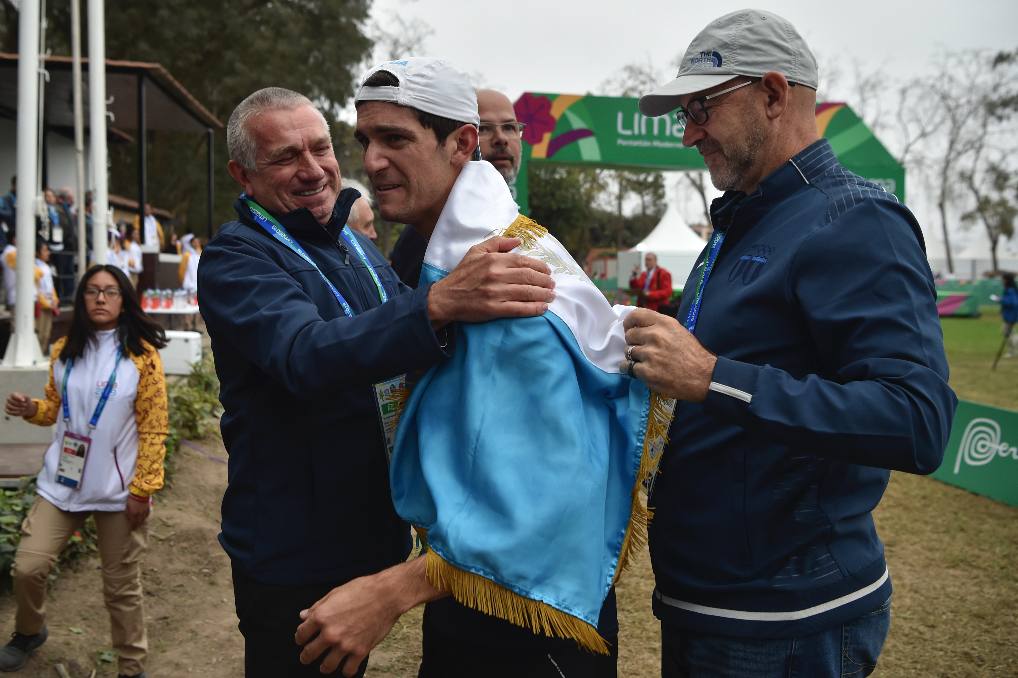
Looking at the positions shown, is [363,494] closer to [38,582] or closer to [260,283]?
[260,283]

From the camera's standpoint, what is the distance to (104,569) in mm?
4277

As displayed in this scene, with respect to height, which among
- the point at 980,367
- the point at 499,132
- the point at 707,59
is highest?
the point at 499,132

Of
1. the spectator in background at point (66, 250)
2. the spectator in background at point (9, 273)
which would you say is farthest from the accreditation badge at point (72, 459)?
the spectator in background at point (66, 250)

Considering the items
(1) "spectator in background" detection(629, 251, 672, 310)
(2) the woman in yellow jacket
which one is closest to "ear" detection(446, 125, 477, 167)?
(2) the woman in yellow jacket

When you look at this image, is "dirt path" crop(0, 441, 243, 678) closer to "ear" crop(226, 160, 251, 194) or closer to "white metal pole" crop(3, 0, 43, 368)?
"white metal pole" crop(3, 0, 43, 368)

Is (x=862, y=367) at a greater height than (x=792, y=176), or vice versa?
(x=792, y=176)

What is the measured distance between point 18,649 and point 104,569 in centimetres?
51

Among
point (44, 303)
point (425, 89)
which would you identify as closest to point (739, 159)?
point (425, 89)

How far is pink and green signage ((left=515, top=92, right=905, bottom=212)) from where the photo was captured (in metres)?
15.0

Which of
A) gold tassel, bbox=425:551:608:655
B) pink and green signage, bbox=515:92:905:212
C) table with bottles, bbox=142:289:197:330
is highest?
pink and green signage, bbox=515:92:905:212

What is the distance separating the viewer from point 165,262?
60.6ft

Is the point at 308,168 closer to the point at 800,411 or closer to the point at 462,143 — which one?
the point at 462,143

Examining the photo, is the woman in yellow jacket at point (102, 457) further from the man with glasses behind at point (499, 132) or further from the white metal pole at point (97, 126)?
the white metal pole at point (97, 126)

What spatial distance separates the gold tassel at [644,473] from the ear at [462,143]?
70 cm
